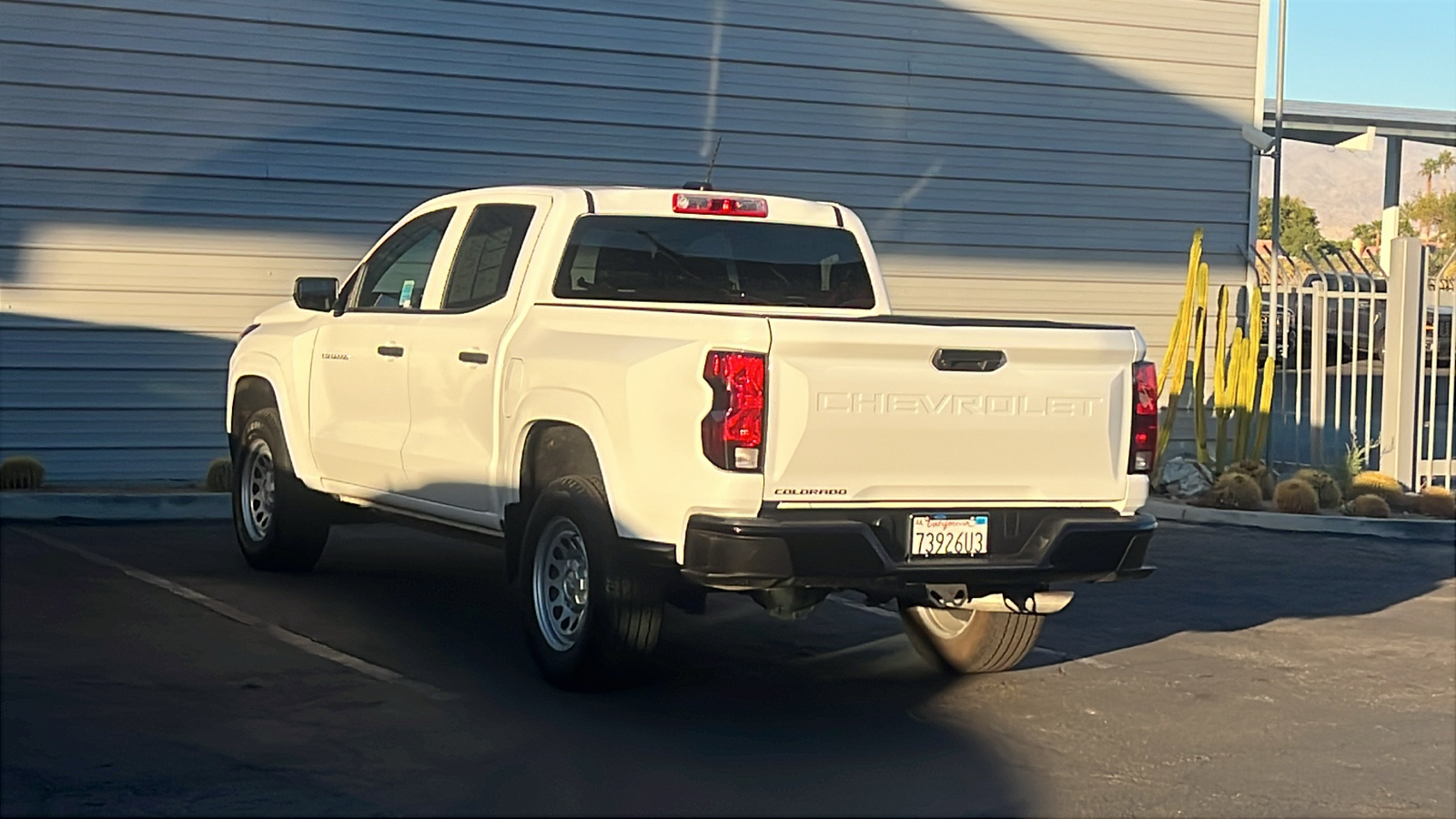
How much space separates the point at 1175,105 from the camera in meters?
17.0

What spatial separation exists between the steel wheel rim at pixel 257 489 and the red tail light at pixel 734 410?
13.6 ft

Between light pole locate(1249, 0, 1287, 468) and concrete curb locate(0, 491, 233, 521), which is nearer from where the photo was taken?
concrete curb locate(0, 491, 233, 521)

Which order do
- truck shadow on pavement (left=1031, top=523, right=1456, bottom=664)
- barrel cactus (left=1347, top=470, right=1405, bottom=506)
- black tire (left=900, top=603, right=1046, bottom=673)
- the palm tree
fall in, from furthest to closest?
1. the palm tree
2. barrel cactus (left=1347, top=470, right=1405, bottom=506)
3. truck shadow on pavement (left=1031, top=523, right=1456, bottom=664)
4. black tire (left=900, top=603, right=1046, bottom=673)

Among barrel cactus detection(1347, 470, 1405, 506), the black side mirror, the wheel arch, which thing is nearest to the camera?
the wheel arch

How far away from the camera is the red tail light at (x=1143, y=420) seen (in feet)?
22.8

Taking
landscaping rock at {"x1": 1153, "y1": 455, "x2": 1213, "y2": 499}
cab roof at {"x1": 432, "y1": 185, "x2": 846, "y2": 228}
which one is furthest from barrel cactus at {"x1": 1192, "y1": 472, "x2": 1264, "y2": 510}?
cab roof at {"x1": 432, "y1": 185, "x2": 846, "y2": 228}

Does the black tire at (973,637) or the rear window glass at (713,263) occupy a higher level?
the rear window glass at (713,263)

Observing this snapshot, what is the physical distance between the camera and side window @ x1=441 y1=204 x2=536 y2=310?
7.97 metres

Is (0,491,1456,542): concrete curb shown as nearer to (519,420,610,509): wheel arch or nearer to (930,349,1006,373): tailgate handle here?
(519,420,610,509): wheel arch

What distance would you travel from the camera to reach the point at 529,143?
1445cm

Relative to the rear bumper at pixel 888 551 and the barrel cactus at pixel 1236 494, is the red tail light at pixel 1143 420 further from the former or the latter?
the barrel cactus at pixel 1236 494

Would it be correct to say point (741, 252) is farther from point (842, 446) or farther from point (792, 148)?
point (792, 148)

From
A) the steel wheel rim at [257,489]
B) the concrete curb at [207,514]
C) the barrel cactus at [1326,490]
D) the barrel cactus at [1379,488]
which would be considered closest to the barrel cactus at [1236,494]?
the concrete curb at [207,514]

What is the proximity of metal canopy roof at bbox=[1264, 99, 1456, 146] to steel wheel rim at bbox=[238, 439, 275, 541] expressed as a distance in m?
14.8
